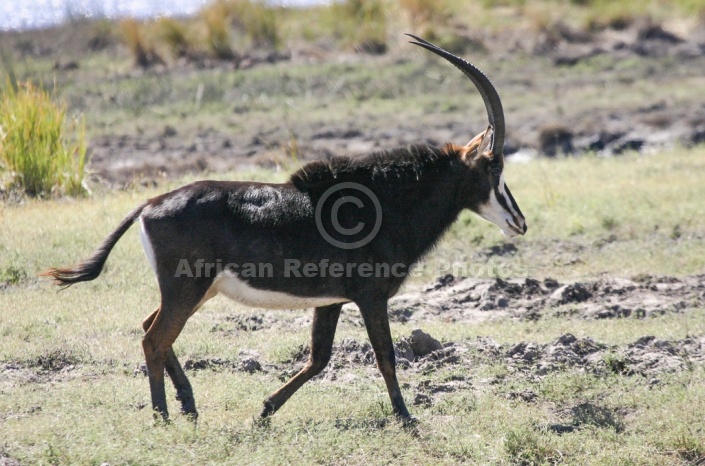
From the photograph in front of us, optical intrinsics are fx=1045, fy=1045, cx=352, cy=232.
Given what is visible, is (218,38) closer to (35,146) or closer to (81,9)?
(81,9)

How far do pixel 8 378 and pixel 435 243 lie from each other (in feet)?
10.3

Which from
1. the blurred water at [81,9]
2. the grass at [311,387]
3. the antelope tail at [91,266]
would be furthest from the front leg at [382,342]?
the blurred water at [81,9]

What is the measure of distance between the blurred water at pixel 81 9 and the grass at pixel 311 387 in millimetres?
14217

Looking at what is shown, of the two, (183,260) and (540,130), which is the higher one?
(183,260)

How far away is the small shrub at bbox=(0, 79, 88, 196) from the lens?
→ 12.8 metres

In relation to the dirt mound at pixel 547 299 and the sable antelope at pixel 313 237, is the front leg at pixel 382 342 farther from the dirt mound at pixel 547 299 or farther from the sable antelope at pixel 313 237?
the dirt mound at pixel 547 299

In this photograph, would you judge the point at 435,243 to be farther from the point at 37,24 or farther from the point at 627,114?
the point at 37,24

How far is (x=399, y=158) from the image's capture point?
7.16m

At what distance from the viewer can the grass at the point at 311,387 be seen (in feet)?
20.0

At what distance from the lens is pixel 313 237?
667 centimetres

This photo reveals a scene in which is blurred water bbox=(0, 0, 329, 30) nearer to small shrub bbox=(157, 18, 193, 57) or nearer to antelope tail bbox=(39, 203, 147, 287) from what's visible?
small shrub bbox=(157, 18, 193, 57)

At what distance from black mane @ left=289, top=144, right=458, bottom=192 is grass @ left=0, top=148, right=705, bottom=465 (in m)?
1.49

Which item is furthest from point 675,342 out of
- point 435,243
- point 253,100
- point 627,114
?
point 253,100
